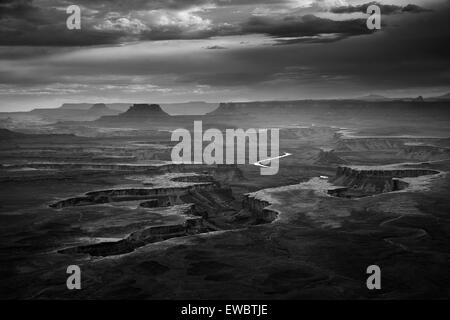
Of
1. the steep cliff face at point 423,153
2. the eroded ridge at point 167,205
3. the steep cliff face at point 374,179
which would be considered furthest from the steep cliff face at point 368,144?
Answer: the eroded ridge at point 167,205

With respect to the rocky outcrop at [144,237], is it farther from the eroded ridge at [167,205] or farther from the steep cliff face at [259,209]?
the steep cliff face at [259,209]

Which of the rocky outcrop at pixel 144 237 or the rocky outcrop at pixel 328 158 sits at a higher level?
the rocky outcrop at pixel 144 237

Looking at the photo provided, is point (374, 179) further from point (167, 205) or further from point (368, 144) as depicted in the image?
point (368, 144)

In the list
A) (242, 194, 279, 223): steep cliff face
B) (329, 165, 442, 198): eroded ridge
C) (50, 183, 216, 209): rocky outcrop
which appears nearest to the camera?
(242, 194, 279, 223): steep cliff face

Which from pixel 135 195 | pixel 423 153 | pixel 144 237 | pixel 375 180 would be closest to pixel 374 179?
pixel 375 180

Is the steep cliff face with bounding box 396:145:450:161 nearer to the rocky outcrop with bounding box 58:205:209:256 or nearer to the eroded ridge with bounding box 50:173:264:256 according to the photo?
the eroded ridge with bounding box 50:173:264:256

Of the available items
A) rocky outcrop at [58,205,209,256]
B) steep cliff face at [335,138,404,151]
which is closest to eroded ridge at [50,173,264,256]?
rocky outcrop at [58,205,209,256]

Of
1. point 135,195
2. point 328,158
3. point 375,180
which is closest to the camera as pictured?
point 135,195
